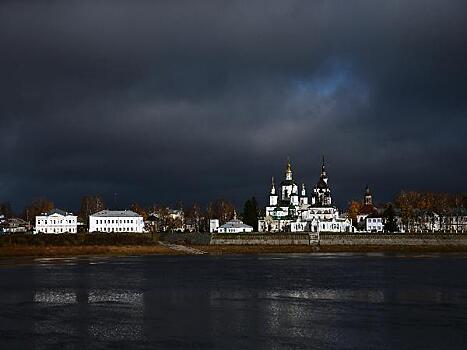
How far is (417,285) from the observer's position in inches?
1927

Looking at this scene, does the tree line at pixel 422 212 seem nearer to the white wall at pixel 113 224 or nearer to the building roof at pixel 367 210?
the building roof at pixel 367 210

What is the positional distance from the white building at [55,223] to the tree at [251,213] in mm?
32502

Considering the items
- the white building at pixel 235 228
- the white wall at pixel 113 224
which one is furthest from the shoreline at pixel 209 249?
the white wall at pixel 113 224

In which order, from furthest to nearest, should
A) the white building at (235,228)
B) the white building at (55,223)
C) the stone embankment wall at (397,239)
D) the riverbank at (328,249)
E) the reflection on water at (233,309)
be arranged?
the white building at (235,228)
the white building at (55,223)
the stone embankment wall at (397,239)
the riverbank at (328,249)
the reflection on water at (233,309)

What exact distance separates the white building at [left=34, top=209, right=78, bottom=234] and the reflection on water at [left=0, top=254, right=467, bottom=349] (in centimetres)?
6021

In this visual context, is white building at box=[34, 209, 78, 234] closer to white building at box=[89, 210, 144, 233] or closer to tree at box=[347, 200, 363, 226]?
white building at box=[89, 210, 144, 233]

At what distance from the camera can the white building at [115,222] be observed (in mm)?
122812

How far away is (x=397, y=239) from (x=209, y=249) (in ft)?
97.1

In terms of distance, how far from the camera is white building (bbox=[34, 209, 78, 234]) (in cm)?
12005

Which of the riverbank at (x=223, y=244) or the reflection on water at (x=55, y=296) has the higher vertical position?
the riverbank at (x=223, y=244)

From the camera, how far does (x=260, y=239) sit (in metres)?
111

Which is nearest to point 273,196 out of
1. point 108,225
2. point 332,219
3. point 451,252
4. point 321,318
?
point 332,219

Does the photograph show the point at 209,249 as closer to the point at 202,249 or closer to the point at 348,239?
the point at 202,249

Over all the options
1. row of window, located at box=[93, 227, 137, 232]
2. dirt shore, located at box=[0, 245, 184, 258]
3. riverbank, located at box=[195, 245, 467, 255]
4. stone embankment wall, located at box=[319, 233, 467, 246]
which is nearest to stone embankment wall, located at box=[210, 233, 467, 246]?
stone embankment wall, located at box=[319, 233, 467, 246]
